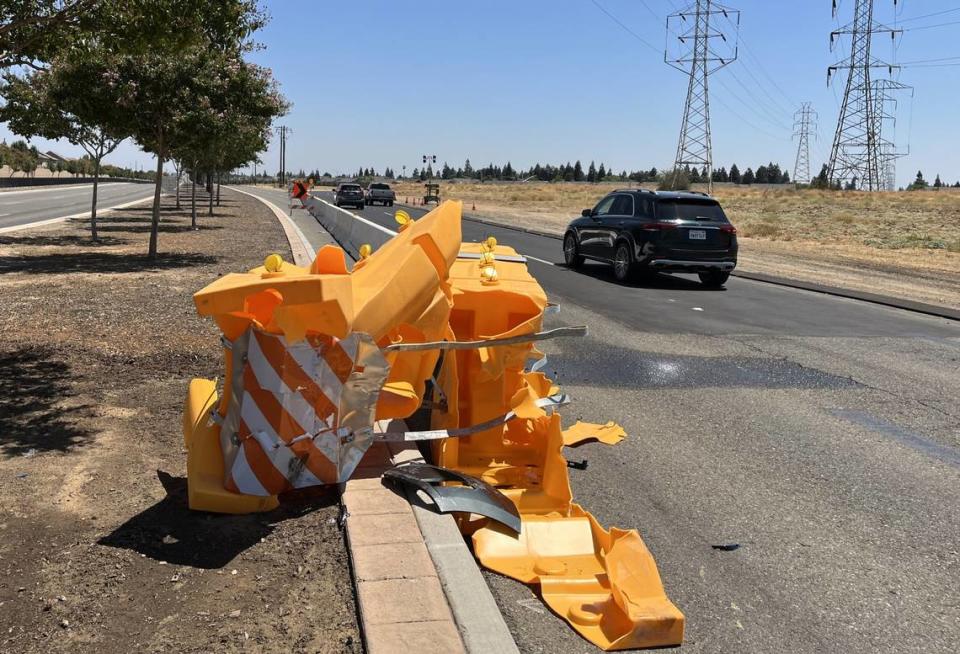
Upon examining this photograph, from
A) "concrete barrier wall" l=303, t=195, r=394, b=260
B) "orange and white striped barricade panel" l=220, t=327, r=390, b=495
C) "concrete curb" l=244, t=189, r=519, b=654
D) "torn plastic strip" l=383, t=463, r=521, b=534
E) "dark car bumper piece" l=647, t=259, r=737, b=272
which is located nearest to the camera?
"concrete curb" l=244, t=189, r=519, b=654

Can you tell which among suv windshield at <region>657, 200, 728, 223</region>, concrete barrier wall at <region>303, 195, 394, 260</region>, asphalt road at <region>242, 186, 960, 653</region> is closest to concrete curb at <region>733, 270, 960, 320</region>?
suv windshield at <region>657, 200, 728, 223</region>

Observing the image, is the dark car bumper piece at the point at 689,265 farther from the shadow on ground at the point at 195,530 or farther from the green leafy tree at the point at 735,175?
the green leafy tree at the point at 735,175

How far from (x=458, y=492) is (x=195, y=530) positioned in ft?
4.26

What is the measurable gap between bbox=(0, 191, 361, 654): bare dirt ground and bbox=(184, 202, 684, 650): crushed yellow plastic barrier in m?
0.36

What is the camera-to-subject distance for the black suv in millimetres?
15445

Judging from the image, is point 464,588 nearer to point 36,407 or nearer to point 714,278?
point 36,407

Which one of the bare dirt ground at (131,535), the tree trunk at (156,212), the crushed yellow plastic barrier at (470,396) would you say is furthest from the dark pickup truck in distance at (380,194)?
the crushed yellow plastic barrier at (470,396)

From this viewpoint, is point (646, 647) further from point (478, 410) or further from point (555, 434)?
point (478, 410)

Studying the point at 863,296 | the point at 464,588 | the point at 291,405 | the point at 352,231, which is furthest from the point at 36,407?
the point at 352,231

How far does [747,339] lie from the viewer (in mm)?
10383

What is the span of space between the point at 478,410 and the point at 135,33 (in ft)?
16.8

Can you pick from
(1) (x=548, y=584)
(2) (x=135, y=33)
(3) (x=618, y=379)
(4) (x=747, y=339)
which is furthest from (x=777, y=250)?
(1) (x=548, y=584)

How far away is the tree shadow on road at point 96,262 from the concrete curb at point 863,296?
11.3 m

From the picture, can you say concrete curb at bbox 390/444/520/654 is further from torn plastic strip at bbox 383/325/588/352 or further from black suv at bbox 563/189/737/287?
black suv at bbox 563/189/737/287
